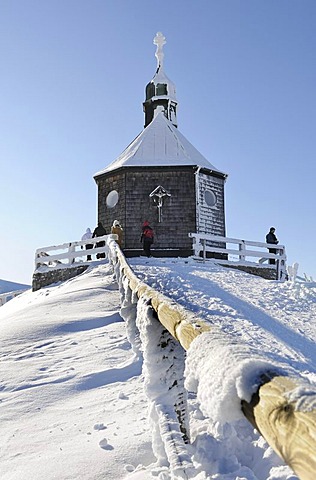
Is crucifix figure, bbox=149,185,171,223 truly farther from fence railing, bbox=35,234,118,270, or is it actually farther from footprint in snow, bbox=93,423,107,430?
footprint in snow, bbox=93,423,107,430

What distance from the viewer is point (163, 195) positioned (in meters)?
19.8

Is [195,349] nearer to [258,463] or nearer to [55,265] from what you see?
[258,463]

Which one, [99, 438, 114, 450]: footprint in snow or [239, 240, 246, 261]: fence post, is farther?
[239, 240, 246, 261]: fence post

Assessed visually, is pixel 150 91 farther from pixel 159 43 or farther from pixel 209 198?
pixel 209 198

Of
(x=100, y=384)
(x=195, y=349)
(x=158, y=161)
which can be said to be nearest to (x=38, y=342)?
(x=100, y=384)

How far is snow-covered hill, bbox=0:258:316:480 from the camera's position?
3.17 m

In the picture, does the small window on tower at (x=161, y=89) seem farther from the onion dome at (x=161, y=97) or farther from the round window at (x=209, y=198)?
the round window at (x=209, y=198)

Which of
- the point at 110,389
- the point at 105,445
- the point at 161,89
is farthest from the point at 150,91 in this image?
the point at 105,445

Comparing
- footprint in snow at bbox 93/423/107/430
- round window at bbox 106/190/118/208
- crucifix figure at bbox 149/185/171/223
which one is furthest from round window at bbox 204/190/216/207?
footprint in snow at bbox 93/423/107/430

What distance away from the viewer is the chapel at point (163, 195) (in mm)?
19578

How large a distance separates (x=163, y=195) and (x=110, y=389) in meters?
15.2

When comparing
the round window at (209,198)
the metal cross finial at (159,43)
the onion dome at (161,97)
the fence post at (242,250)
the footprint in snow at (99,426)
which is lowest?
the footprint in snow at (99,426)

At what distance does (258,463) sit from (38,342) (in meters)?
4.76

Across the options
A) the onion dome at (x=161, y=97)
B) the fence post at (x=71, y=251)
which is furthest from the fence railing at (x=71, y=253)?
the onion dome at (x=161, y=97)
